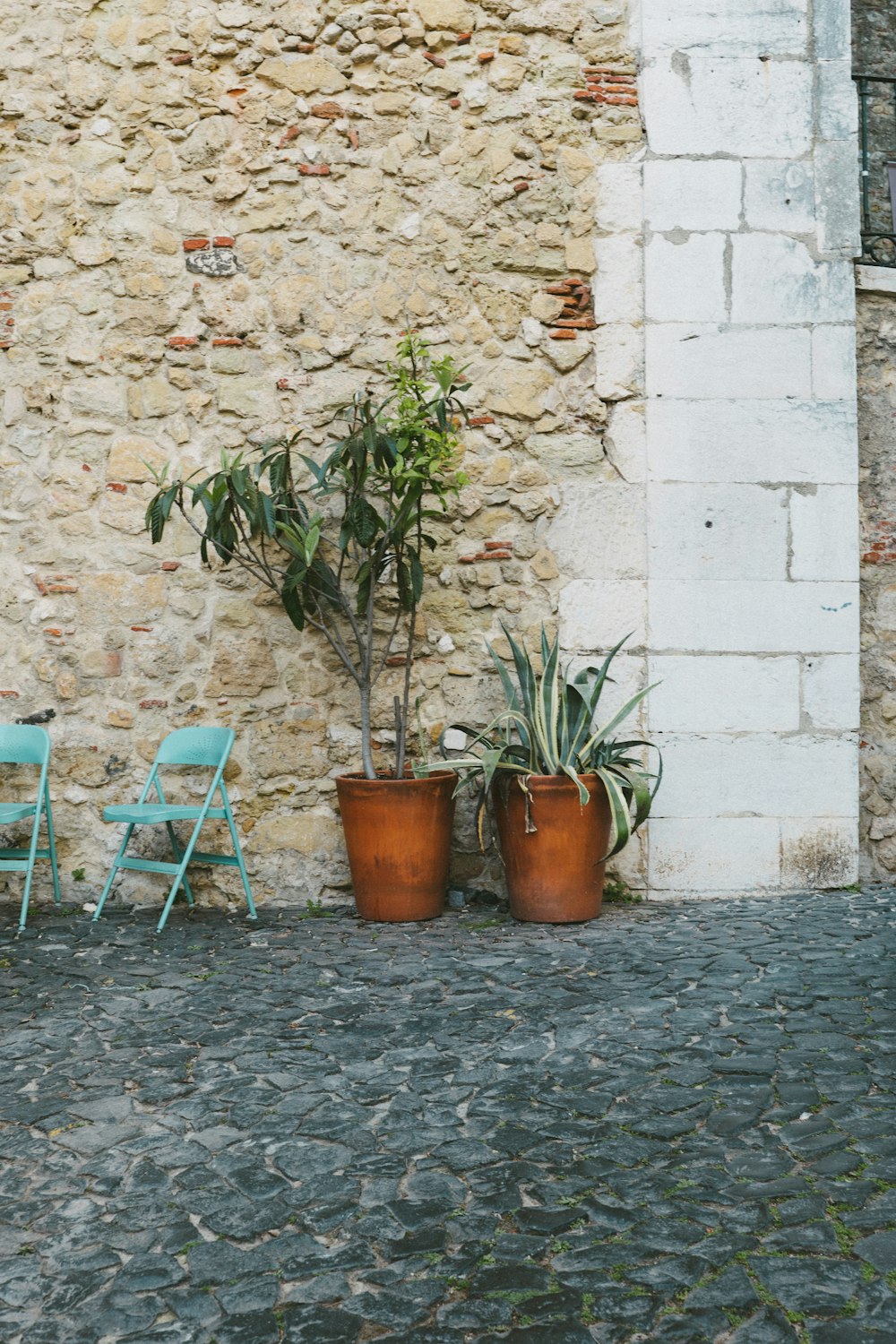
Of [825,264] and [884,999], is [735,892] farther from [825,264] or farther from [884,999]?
[825,264]

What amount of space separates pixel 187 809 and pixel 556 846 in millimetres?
1528

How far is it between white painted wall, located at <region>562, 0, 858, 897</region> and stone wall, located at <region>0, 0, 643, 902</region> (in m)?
0.10

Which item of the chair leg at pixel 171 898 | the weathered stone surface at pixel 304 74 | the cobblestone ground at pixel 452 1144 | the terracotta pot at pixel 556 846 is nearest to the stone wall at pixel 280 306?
the weathered stone surface at pixel 304 74

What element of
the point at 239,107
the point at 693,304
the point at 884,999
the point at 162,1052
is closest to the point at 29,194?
the point at 239,107

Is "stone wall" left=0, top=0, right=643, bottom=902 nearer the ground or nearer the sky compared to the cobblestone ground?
nearer the sky

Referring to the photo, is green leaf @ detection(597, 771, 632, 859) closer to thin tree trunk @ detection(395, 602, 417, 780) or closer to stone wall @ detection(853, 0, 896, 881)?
thin tree trunk @ detection(395, 602, 417, 780)

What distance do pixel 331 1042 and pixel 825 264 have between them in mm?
4124

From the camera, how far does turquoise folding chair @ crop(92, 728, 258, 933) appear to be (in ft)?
15.6

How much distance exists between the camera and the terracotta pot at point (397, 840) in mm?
4770

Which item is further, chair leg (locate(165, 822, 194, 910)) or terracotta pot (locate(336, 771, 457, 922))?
chair leg (locate(165, 822, 194, 910))

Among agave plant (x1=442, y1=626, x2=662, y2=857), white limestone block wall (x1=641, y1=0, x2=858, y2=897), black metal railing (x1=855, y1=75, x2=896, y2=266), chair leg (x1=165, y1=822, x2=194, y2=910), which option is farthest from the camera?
black metal railing (x1=855, y1=75, x2=896, y2=266)

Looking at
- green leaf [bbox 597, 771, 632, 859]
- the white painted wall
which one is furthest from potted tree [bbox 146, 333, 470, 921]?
the white painted wall

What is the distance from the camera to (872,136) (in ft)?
22.9

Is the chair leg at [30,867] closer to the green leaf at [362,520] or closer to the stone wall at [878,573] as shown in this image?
the green leaf at [362,520]
